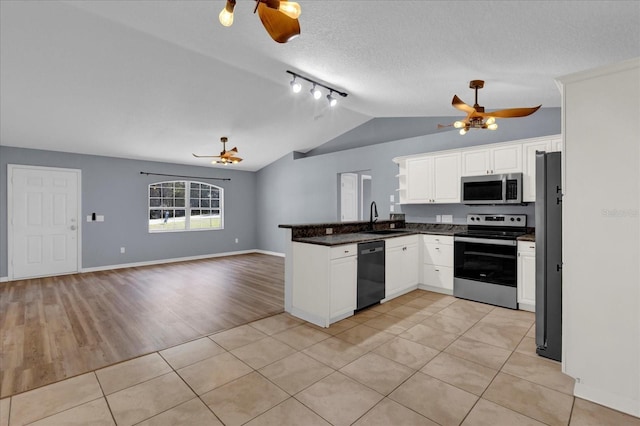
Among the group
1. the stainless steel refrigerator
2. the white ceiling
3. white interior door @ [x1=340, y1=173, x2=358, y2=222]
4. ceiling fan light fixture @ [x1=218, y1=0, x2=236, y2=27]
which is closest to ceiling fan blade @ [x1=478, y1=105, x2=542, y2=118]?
the white ceiling

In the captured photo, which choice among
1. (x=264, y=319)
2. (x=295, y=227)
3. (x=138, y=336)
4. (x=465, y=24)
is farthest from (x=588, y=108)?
(x=138, y=336)

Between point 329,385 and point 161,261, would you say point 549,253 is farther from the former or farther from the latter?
point 161,261

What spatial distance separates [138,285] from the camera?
16.9ft

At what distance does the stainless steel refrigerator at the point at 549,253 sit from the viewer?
2.49m

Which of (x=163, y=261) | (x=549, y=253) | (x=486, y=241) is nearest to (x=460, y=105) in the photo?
(x=549, y=253)

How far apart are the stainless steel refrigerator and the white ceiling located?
3.09 ft

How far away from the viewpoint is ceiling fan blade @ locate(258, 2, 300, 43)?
5.64ft

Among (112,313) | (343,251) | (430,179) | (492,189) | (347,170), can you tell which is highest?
(347,170)

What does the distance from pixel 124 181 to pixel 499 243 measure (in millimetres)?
7192

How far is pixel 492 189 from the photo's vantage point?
167 inches

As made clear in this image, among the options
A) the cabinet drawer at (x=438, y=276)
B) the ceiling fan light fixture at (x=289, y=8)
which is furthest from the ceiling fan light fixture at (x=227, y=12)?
the cabinet drawer at (x=438, y=276)

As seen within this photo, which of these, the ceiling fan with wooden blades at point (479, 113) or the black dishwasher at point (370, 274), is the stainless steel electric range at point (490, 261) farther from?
the ceiling fan with wooden blades at point (479, 113)

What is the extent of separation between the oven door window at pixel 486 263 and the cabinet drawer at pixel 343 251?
1704mm

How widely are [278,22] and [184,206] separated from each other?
6885 mm
